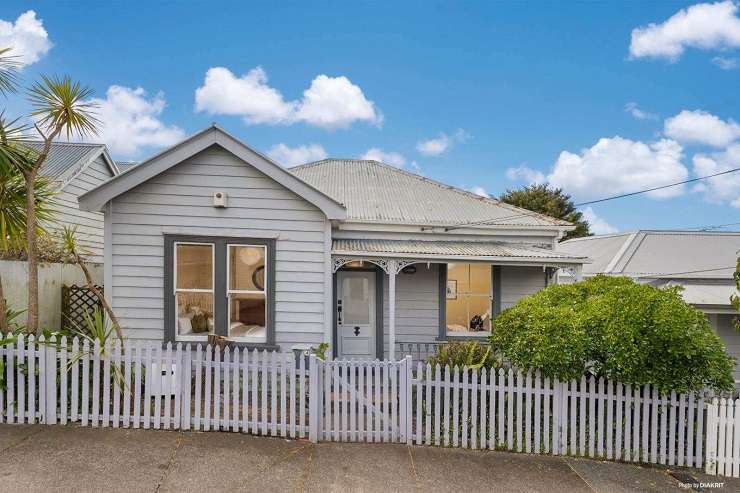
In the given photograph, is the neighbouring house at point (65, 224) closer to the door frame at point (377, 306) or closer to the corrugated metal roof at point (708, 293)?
the door frame at point (377, 306)

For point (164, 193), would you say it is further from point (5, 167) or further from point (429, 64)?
point (429, 64)

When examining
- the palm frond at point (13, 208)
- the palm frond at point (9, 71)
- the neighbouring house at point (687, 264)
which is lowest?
the neighbouring house at point (687, 264)

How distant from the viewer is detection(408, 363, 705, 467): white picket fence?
5.41 metres

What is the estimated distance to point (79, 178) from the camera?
44.2 feet

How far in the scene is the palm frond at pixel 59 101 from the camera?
659cm

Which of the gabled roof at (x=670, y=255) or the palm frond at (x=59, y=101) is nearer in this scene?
the palm frond at (x=59, y=101)

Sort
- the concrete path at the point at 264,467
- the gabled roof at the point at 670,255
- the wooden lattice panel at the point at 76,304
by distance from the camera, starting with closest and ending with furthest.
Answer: the concrete path at the point at 264,467 < the wooden lattice panel at the point at 76,304 < the gabled roof at the point at 670,255

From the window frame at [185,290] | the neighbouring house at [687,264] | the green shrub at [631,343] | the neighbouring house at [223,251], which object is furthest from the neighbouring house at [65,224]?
the neighbouring house at [687,264]

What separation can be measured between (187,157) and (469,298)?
292 inches

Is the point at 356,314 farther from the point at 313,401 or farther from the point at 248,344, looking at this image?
the point at 313,401

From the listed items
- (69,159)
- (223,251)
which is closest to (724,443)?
(223,251)

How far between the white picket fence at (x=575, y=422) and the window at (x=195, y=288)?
4.82 m

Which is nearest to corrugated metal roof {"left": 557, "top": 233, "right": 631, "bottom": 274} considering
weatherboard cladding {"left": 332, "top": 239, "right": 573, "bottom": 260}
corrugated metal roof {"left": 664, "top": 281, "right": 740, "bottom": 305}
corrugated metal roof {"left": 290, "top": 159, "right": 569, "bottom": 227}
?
corrugated metal roof {"left": 664, "top": 281, "right": 740, "bottom": 305}

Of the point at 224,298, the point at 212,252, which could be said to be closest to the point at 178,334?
the point at 224,298
